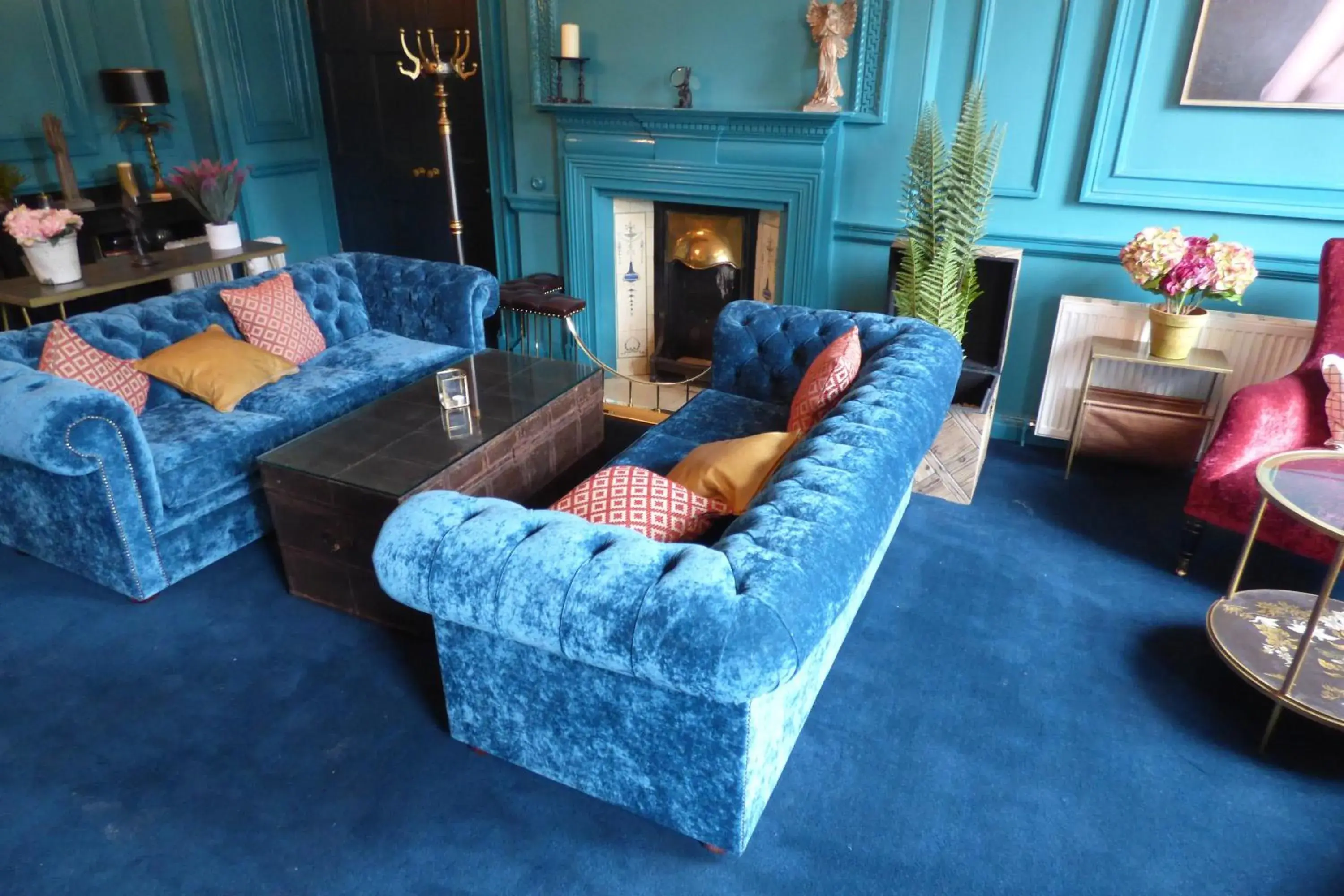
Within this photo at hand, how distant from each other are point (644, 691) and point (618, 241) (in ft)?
9.95

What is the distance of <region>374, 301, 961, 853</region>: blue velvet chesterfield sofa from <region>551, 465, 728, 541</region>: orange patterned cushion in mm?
248

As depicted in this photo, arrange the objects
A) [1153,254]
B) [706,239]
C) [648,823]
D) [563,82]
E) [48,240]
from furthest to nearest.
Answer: [706,239], [563,82], [48,240], [1153,254], [648,823]

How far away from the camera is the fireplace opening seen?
4000mm

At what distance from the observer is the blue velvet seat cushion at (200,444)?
243cm

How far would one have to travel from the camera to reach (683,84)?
3.61 metres

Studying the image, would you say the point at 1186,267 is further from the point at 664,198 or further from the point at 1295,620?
the point at 664,198

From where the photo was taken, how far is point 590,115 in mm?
3820

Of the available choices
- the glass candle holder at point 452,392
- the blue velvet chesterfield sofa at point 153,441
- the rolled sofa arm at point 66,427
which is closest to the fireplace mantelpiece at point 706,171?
the blue velvet chesterfield sofa at point 153,441

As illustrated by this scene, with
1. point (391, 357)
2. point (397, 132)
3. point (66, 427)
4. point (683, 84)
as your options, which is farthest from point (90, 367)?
point (397, 132)

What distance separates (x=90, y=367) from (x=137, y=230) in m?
1.42

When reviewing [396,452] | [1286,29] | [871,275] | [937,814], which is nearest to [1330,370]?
[1286,29]

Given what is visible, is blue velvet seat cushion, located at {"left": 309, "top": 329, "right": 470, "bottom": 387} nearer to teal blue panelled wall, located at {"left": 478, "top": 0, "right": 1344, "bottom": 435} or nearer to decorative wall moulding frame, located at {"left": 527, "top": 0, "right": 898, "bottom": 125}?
teal blue panelled wall, located at {"left": 478, "top": 0, "right": 1344, "bottom": 435}

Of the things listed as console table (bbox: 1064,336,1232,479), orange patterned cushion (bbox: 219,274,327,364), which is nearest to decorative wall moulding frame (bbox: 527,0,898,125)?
console table (bbox: 1064,336,1232,479)

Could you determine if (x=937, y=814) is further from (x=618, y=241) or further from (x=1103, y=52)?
(x=618, y=241)
